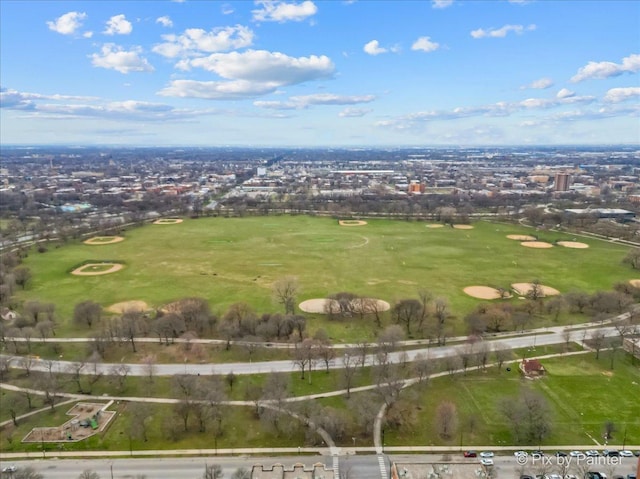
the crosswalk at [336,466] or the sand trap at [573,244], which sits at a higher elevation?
the sand trap at [573,244]

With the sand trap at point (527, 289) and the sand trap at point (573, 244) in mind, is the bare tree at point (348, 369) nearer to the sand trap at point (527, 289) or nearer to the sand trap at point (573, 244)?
the sand trap at point (527, 289)

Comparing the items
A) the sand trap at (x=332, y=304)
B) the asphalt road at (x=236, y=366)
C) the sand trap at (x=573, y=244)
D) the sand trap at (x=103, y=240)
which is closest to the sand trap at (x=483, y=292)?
the sand trap at (x=332, y=304)

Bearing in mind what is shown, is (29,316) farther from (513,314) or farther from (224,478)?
(513,314)

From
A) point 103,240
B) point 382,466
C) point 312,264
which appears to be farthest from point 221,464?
point 103,240

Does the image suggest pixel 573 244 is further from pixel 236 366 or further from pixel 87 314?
pixel 87 314

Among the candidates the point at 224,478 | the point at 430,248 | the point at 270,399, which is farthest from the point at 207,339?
the point at 430,248

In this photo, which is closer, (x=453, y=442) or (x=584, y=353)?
(x=453, y=442)
